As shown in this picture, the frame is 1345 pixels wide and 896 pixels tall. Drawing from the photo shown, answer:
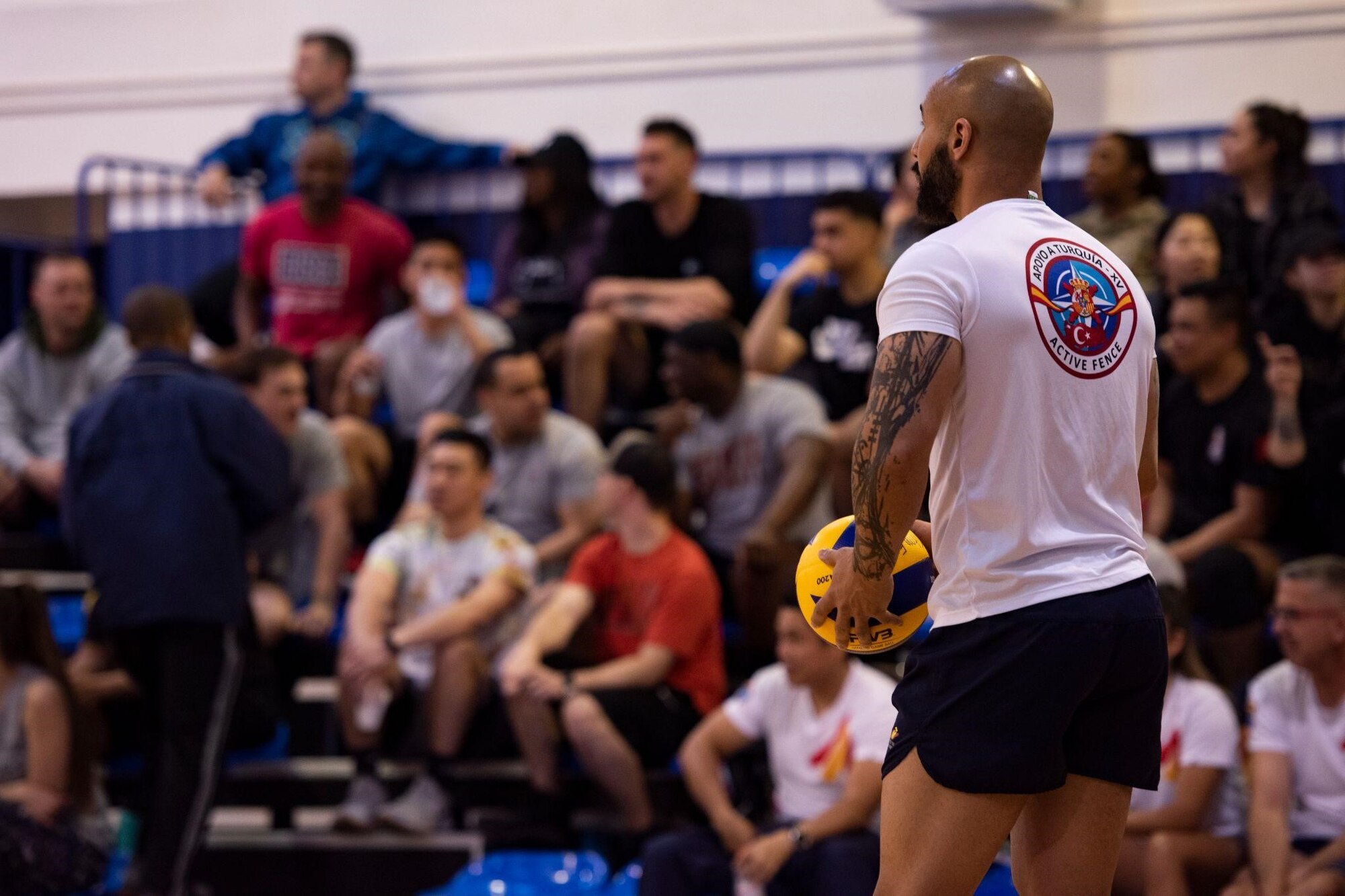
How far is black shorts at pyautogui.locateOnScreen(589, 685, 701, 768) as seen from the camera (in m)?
5.82

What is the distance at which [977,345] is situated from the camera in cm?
257

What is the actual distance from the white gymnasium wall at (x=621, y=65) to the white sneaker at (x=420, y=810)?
465 centimetres

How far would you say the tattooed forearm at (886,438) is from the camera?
2.52 meters

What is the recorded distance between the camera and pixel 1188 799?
500cm

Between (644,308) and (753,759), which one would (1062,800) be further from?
(644,308)

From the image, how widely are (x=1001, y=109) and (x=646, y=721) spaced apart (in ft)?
11.7

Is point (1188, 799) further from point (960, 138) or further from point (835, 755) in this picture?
point (960, 138)

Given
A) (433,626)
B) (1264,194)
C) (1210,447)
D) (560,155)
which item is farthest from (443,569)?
(1264,194)

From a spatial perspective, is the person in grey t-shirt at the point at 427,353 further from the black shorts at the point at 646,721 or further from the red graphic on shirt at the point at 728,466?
the black shorts at the point at 646,721

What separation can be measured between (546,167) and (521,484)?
79.7 inches

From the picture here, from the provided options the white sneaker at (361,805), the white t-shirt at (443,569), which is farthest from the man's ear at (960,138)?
the white sneaker at (361,805)

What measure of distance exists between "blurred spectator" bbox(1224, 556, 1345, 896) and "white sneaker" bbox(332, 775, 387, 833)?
2.99 meters

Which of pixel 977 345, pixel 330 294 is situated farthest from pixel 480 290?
pixel 977 345

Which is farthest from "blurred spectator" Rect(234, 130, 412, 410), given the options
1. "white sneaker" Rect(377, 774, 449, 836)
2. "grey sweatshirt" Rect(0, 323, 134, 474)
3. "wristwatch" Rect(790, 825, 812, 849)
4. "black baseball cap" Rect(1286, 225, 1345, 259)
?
"black baseball cap" Rect(1286, 225, 1345, 259)
